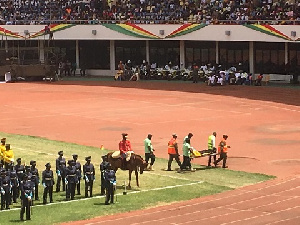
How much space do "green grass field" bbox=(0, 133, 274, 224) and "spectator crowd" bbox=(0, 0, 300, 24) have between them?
83.2 feet

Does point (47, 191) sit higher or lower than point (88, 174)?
lower

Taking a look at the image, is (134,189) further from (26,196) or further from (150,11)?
(150,11)

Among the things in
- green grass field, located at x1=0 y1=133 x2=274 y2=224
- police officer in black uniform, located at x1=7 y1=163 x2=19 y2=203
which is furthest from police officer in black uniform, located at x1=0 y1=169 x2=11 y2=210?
police officer in black uniform, located at x1=7 y1=163 x2=19 y2=203

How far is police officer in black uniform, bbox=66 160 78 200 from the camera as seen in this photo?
2583cm

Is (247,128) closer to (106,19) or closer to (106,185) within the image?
(106,185)

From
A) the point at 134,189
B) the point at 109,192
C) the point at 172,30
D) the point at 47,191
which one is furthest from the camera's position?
the point at 172,30

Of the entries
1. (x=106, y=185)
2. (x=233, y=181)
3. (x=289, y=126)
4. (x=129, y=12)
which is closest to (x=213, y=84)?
(x=129, y=12)

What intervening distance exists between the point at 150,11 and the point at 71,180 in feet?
136

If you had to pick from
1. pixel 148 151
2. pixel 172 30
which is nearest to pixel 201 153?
pixel 148 151

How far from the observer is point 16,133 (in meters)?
39.9

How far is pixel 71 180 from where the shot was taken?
25844 millimetres

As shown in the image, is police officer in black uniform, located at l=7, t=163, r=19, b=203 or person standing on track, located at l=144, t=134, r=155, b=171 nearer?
police officer in black uniform, located at l=7, t=163, r=19, b=203

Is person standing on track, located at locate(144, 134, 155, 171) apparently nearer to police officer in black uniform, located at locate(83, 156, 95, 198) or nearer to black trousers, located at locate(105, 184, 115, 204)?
police officer in black uniform, located at locate(83, 156, 95, 198)

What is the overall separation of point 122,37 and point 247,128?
2660 cm
